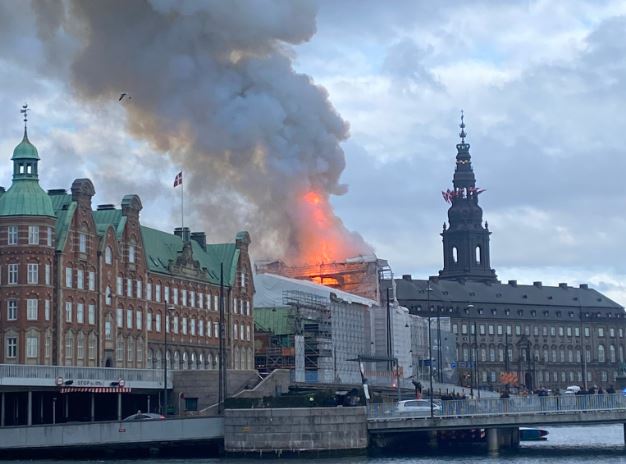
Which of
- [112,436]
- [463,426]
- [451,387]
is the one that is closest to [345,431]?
[463,426]

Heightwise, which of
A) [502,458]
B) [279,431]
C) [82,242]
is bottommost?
[502,458]

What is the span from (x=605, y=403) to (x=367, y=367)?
261 feet

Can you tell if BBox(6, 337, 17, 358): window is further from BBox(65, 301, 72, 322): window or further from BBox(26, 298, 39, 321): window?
BBox(65, 301, 72, 322): window

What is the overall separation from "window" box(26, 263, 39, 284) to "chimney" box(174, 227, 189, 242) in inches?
1503

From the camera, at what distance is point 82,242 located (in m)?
124

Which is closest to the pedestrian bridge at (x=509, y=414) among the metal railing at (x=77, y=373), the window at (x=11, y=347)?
the metal railing at (x=77, y=373)

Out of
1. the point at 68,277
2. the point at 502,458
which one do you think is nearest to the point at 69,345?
the point at 68,277

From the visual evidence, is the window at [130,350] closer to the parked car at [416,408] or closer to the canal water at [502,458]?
the canal water at [502,458]

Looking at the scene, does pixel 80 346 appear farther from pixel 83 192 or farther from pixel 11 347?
pixel 83 192

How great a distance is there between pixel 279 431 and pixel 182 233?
62.7m

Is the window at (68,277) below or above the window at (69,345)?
above

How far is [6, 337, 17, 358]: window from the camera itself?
116062 mm

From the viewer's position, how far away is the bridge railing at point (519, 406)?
340ft

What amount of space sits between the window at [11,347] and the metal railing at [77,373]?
874 cm
